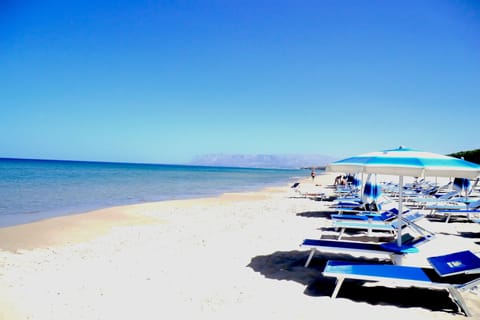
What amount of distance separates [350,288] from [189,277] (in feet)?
7.39

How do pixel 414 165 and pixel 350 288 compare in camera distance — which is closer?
pixel 414 165

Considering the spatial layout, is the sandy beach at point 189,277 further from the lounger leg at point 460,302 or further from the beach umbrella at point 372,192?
the beach umbrella at point 372,192

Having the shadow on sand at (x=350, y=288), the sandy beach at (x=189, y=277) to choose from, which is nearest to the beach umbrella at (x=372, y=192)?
the sandy beach at (x=189, y=277)

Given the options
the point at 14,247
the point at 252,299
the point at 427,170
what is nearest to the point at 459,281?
the point at 427,170

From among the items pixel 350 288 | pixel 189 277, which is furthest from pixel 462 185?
pixel 189 277

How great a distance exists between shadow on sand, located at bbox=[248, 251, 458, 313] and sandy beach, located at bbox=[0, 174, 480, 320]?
0.01 metres

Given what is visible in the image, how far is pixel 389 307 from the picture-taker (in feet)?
12.1

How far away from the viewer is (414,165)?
157 inches

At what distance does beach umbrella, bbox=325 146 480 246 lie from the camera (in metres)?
3.94

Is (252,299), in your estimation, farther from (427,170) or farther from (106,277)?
(427,170)

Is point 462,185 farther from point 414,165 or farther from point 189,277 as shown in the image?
point 189,277

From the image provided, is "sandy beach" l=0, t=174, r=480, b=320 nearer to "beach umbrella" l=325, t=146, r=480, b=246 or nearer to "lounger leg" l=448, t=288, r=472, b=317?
"lounger leg" l=448, t=288, r=472, b=317

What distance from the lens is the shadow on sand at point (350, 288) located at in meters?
3.81

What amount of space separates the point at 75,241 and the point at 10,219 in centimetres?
428
